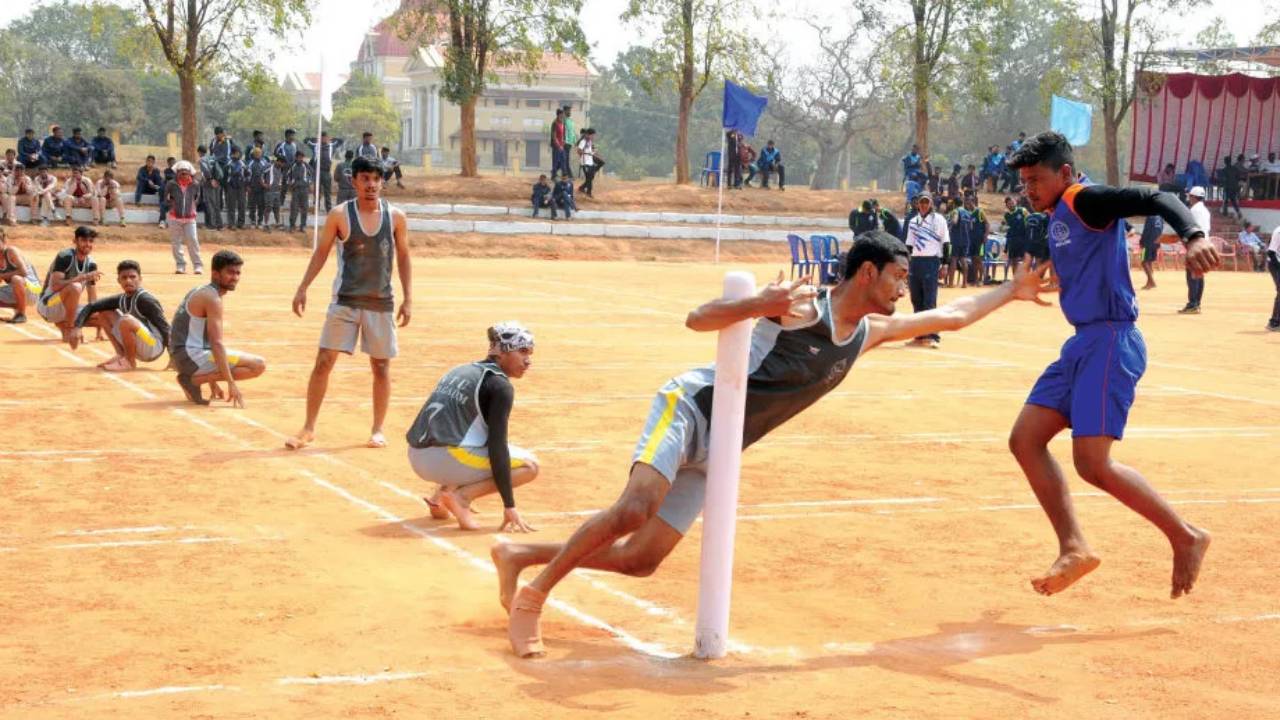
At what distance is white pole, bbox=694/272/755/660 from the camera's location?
225 inches

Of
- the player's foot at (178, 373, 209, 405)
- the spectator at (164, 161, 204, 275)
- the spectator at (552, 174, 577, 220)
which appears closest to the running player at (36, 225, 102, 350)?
the player's foot at (178, 373, 209, 405)

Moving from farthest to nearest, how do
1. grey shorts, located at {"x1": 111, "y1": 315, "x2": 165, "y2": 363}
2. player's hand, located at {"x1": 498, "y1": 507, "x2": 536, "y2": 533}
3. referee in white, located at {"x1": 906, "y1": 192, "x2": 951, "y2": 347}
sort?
referee in white, located at {"x1": 906, "y1": 192, "x2": 951, "y2": 347} → grey shorts, located at {"x1": 111, "y1": 315, "x2": 165, "y2": 363} → player's hand, located at {"x1": 498, "y1": 507, "x2": 536, "y2": 533}

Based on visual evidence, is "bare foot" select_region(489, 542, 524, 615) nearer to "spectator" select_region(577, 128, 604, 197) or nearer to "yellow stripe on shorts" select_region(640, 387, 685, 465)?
"yellow stripe on shorts" select_region(640, 387, 685, 465)

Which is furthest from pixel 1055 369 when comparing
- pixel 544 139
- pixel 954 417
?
pixel 544 139

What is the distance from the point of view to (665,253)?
4400 centimetres

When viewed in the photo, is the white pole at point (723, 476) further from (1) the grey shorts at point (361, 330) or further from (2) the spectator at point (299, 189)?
(2) the spectator at point (299, 189)

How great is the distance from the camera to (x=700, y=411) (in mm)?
5898

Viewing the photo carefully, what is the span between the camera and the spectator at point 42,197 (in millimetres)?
35812

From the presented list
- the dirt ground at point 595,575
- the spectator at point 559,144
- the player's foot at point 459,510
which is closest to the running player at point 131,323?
the dirt ground at point 595,575

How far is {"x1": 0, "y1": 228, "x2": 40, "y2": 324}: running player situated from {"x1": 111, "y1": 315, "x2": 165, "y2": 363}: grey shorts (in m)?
4.42

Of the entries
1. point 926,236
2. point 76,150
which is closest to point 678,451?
point 926,236

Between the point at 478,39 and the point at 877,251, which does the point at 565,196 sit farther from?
the point at 877,251

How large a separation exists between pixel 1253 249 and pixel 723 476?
146ft

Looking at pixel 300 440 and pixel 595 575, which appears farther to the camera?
pixel 300 440
